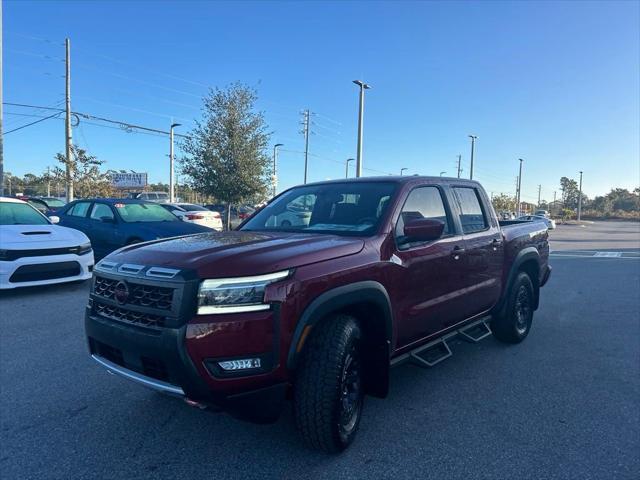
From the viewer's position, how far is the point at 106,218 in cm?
943

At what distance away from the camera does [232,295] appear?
98.4 inches

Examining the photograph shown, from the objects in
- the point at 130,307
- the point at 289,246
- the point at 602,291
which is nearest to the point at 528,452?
the point at 289,246

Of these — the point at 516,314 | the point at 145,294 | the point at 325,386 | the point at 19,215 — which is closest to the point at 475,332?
the point at 516,314

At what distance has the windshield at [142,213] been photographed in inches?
377

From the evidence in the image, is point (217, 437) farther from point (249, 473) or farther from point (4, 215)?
point (4, 215)

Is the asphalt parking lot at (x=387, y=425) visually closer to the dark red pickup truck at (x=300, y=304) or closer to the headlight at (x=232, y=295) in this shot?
the dark red pickup truck at (x=300, y=304)

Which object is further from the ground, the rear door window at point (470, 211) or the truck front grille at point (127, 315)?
the rear door window at point (470, 211)

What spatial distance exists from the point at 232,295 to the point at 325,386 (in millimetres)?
770

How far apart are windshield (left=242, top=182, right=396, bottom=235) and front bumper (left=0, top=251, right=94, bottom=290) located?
4654mm

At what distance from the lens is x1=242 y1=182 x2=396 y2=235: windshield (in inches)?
139

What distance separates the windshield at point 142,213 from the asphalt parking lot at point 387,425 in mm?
4591

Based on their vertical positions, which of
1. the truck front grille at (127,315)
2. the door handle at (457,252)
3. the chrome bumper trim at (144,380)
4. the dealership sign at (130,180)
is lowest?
the chrome bumper trim at (144,380)

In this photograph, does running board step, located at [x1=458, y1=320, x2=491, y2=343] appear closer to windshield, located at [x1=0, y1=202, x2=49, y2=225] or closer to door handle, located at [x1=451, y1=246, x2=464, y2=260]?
door handle, located at [x1=451, y1=246, x2=464, y2=260]

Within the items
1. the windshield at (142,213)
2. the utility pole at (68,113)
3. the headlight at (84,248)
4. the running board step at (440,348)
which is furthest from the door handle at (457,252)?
the utility pole at (68,113)
